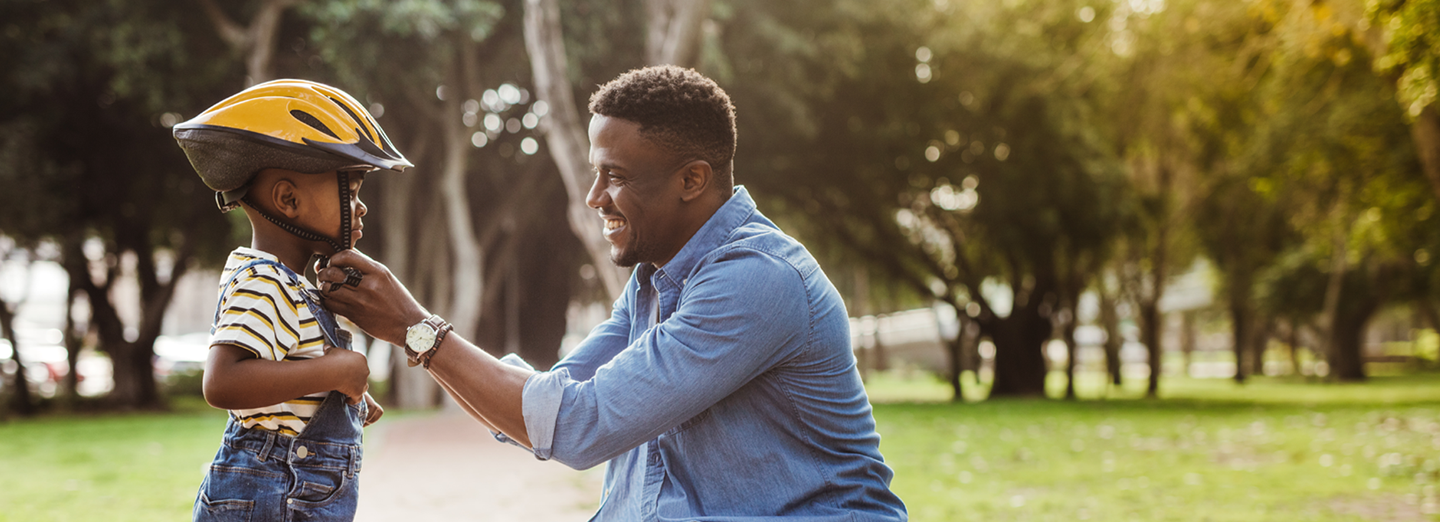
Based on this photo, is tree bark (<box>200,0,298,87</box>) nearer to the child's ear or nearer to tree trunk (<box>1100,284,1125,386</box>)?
the child's ear

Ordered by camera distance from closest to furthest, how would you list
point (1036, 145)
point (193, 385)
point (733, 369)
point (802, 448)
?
point (733, 369) → point (802, 448) → point (1036, 145) → point (193, 385)

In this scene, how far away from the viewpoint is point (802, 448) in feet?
6.40

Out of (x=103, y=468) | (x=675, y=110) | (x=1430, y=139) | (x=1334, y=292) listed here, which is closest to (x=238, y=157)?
(x=675, y=110)

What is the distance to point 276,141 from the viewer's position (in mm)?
2053

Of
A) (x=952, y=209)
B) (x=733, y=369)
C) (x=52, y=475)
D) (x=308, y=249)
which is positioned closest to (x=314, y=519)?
(x=308, y=249)

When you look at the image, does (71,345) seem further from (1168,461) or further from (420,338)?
(420,338)

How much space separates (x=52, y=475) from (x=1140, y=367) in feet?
179

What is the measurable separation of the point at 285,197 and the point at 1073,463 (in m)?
9.88

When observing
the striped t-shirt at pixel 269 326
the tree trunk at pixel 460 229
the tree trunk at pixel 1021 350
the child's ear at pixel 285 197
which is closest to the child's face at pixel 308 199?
the child's ear at pixel 285 197

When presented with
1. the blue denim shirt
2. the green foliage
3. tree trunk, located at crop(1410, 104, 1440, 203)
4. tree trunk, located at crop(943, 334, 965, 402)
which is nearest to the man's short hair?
the blue denim shirt

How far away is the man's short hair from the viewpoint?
6.77 ft

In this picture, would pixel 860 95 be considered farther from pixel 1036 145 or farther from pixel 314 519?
pixel 314 519

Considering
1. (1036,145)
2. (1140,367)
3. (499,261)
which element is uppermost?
(1036,145)

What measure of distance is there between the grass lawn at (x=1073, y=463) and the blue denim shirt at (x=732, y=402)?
568 centimetres
